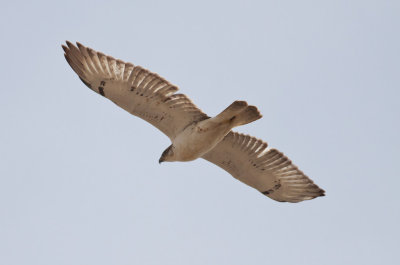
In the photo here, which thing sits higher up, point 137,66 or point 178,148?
point 137,66

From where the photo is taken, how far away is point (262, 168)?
12500 millimetres

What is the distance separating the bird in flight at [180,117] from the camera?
1111cm

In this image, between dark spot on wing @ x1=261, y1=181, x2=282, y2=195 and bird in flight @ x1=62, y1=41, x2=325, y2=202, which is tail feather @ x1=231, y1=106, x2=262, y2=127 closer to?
bird in flight @ x1=62, y1=41, x2=325, y2=202

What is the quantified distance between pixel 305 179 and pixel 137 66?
11.6 ft

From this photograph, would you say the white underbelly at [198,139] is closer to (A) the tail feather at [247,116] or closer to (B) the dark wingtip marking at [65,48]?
(A) the tail feather at [247,116]

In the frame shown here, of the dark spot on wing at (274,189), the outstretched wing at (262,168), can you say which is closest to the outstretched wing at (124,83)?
the outstretched wing at (262,168)

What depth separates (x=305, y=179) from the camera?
1272 centimetres

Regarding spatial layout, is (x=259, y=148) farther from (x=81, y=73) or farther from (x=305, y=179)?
(x=81, y=73)

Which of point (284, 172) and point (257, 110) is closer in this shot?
point (257, 110)

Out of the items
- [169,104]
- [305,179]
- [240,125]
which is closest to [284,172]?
[305,179]

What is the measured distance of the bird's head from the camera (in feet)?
38.7

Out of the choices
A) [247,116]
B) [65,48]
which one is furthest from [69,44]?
[247,116]

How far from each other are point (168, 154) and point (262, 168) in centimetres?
164

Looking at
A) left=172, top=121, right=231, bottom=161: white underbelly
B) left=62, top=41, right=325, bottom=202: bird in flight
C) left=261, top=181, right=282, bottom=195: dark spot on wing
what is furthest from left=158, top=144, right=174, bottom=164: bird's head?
left=261, top=181, right=282, bottom=195: dark spot on wing
